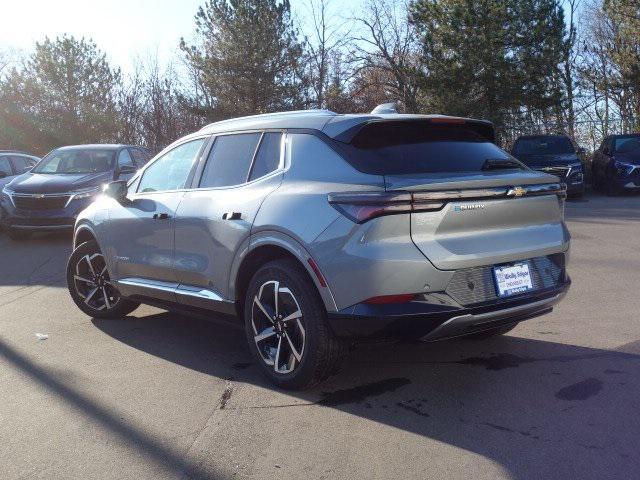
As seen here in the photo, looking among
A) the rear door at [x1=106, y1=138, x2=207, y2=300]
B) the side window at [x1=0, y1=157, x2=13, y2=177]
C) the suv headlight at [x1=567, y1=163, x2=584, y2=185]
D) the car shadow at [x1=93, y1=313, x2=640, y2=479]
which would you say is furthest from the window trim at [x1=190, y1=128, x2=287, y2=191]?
the suv headlight at [x1=567, y1=163, x2=584, y2=185]

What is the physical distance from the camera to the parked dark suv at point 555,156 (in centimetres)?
1798

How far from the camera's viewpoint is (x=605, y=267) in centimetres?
823

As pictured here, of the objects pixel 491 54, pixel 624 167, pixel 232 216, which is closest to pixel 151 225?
pixel 232 216

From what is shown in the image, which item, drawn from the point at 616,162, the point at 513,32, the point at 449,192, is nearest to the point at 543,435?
the point at 449,192

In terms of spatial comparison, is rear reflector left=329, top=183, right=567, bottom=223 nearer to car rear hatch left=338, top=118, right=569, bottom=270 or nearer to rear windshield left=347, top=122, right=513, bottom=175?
car rear hatch left=338, top=118, right=569, bottom=270

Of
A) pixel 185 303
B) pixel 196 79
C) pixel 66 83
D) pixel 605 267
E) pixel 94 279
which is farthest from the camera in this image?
pixel 66 83

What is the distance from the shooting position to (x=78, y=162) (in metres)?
12.7

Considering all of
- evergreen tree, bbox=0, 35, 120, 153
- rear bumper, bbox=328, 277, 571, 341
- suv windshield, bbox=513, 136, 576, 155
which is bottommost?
rear bumper, bbox=328, 277, 571, 341

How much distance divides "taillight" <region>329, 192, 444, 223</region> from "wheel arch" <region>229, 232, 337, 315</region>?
42cm

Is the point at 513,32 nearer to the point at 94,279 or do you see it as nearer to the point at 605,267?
the point at 605,267

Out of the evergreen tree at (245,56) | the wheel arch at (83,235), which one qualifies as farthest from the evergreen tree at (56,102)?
the wheel arch at (83,235)

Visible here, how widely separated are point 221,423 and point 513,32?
963 inches

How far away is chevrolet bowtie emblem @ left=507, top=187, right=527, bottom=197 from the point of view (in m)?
4.13

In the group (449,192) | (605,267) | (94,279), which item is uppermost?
Result: (449,192)
